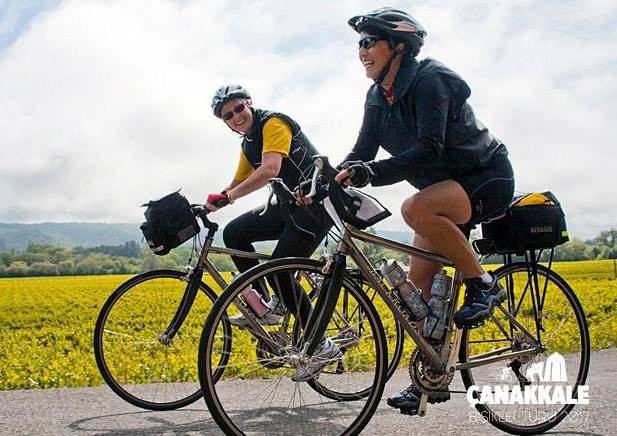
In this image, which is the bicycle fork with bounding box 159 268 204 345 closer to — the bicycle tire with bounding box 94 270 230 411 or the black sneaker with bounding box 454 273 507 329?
the bicycle tire with bounding box 94 270 230 411

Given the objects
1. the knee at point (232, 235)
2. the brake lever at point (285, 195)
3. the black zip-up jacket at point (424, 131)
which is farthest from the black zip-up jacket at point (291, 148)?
the black zip-up jacket at point (424, 131)

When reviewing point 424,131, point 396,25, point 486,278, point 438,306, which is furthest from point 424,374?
point 396,25

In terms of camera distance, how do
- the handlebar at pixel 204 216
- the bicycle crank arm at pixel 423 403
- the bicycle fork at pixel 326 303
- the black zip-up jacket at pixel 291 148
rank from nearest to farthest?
1. the bicycle fork at pixel 326 303
2. the bicycle crank arm at pixel 423 403
3. the handlebar at pixel 204 216
4. the black zip-up jacket at pixel 291 148

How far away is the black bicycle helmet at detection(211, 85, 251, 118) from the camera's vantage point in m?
5.95

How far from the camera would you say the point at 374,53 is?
184 inches

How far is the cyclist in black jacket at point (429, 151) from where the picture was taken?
4.46 meters

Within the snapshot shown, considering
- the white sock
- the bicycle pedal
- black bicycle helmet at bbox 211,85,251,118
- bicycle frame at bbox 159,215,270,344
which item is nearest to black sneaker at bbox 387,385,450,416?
the bicycle pedal

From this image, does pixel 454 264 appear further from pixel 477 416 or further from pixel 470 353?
pixel 477 416

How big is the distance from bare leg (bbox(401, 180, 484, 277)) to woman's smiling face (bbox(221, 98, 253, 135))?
68.4 inches

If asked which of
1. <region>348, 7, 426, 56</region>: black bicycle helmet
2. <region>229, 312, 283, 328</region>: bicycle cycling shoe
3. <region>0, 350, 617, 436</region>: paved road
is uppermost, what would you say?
<region>348, 7, 426, 56</region>: black bicycle helmet

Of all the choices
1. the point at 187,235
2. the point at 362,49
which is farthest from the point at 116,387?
the point at 362,49

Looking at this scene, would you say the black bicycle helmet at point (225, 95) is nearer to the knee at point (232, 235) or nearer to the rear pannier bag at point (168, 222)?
the rear pannier bag at point (168, 222)

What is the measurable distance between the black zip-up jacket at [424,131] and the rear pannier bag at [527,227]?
1.54 ft

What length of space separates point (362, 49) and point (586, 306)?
23265 millimetres
